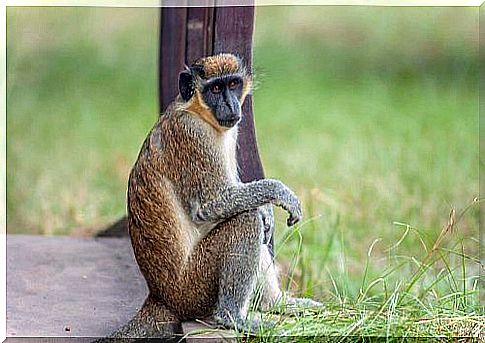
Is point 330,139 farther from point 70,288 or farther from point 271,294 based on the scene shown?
point 271,294

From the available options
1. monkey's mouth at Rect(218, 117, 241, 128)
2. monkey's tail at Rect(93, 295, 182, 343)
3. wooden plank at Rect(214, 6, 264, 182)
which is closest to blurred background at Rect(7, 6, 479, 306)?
wooden plank at Rect(214, 6, 264, 182)

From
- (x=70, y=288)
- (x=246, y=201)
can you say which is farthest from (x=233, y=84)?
(x=70, y=288)

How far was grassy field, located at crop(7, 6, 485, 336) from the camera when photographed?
4703mm

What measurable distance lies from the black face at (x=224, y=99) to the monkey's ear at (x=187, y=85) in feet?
0.20

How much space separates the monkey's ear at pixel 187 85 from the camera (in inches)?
160

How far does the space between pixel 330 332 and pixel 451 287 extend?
88cm

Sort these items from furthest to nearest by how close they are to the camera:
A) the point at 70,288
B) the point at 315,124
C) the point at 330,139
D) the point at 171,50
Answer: the point at 315,124 → the point at 330,139 → the point at 171,50 → the point at 70,288

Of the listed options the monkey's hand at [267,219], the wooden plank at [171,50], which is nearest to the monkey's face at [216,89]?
the monkey's hand at [267,219]

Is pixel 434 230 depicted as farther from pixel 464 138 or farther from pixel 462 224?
pixel 464 138

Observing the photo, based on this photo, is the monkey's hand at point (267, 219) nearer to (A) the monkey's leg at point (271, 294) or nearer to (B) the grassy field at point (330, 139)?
(A) the monkey's leg at point (271, 294)

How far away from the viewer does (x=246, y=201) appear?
160 inches

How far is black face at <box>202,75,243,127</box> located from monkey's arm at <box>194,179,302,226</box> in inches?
10.7

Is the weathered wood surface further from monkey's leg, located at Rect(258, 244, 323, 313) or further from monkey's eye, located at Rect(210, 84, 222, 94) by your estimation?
monkey's eye, located at Rect(210, 84, 222, 94)

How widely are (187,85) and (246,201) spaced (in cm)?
52
